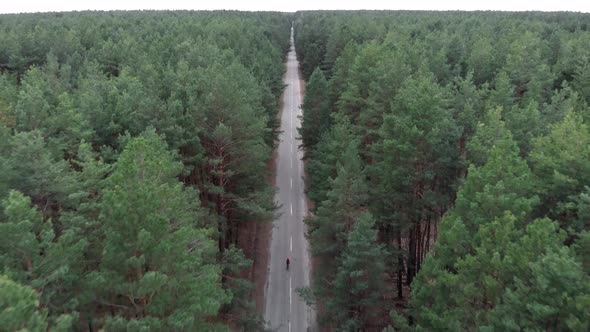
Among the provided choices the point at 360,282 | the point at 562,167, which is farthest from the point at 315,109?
the point at 562,167

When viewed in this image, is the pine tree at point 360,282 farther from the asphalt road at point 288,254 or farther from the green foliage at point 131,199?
the asphalt road at point 288,254

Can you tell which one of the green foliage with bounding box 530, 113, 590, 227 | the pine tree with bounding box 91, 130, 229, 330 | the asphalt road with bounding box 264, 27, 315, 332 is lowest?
the asphalt road with bounding box 264, 27, 315, 332

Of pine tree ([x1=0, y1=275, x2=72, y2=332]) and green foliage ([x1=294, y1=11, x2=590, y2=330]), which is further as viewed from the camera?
green foliage ([x1=294, y1=11, x2=590, y2=330])

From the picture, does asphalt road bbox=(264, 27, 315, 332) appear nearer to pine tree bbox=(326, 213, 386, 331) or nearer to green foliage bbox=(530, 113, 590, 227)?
pine tree bbox=(326, 213, 386, 331)

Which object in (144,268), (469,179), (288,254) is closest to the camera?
(144,268)

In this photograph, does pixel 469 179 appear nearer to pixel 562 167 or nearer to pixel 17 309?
pixel 562 167

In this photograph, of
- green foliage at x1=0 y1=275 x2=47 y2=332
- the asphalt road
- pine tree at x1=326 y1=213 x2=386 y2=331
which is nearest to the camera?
green foliage at x1=0 y1=275 x2=47 y2=332

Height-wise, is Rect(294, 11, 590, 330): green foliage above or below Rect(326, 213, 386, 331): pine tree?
above

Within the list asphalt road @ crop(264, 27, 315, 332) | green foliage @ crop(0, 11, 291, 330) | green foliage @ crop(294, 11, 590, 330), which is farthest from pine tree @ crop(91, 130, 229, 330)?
asphalt road @ crop(264, 27, 315, 332)

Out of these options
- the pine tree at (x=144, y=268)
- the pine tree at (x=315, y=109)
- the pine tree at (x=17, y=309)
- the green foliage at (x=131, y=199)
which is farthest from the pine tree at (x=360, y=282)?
the pine tree at (x=315, y=109)

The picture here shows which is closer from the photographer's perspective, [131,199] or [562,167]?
[131,199]
